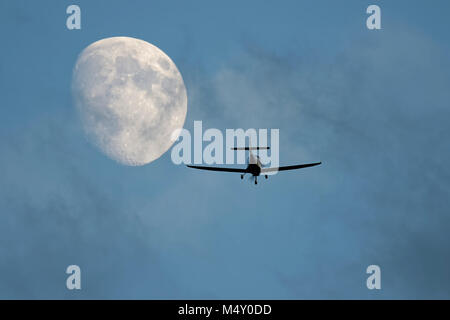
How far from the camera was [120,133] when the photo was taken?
275 ft
